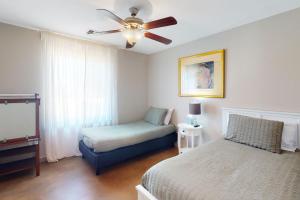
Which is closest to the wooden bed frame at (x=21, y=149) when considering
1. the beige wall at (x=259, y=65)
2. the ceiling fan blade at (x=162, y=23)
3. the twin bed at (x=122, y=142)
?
the twin bed at (x=122, y=142)

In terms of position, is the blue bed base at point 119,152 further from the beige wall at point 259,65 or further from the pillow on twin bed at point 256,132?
the pillow on twin bed at point 256,132

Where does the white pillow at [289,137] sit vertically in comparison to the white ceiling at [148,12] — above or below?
below

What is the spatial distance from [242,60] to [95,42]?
2865 mm

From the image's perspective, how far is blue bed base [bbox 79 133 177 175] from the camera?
8.32 feet

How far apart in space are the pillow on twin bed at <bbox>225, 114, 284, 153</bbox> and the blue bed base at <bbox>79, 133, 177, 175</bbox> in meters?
1.49

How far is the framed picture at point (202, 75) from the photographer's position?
9.39 ft

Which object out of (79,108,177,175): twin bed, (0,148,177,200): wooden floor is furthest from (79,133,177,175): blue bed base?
(0,148,177,200): wooden floor

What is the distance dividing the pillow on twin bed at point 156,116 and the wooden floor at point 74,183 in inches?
42.0

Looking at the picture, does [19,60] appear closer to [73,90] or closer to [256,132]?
[73,90]

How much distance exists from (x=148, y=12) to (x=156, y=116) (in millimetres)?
2378

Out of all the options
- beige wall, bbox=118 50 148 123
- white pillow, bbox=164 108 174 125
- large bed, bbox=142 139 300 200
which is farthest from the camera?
beige wall, bbox=118 50 148 123

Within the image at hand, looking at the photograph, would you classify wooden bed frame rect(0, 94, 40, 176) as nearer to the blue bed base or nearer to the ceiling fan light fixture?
the blue bed base

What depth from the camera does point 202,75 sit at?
3135 millimetres

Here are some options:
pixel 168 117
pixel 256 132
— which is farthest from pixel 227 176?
pixel 168 117
